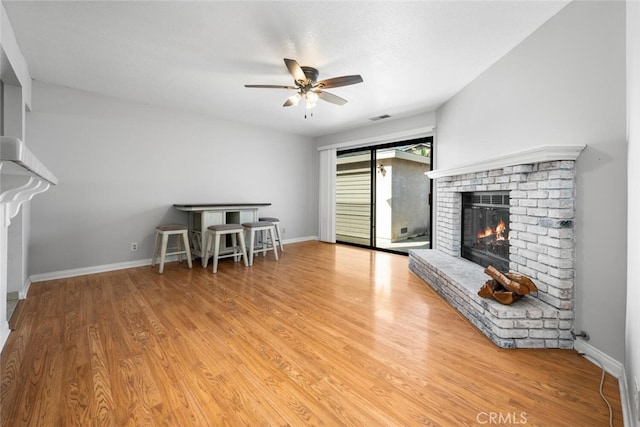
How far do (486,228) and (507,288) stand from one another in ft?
4.10

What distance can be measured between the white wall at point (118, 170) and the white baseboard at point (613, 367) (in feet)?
15.9

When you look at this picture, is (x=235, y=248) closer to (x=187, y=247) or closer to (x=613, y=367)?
(x=187, y=247)

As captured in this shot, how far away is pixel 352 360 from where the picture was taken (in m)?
1.73

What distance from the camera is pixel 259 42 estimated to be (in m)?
2.45

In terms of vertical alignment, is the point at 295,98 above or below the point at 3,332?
above

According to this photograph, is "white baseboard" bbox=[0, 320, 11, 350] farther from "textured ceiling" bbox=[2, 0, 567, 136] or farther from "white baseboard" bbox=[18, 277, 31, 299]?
"textured ceiling" bbox=[2, 0, 567, 136]

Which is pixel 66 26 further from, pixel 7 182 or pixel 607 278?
pixel 607 278

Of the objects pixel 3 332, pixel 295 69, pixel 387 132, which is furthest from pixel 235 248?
pixel 387 132

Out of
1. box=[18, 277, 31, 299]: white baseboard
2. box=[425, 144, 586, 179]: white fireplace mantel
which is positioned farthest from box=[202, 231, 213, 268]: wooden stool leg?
box=[425, 144, 586, 179]: white fireplace mantel

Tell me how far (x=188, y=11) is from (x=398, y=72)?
6.93ft

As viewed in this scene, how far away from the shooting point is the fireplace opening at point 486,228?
2.80m

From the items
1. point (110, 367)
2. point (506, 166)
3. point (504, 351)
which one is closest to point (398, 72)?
point (506, 166)

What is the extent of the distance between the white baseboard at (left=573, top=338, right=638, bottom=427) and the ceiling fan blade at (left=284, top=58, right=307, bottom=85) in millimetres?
3007

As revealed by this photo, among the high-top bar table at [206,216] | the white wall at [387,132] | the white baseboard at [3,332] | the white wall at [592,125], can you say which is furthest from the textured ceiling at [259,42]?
the white baseboard at [3,332]
